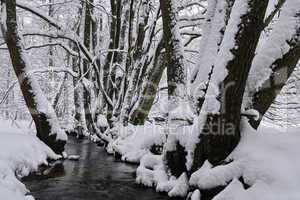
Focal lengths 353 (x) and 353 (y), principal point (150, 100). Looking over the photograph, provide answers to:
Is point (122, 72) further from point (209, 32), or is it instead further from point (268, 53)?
point (268, 53)

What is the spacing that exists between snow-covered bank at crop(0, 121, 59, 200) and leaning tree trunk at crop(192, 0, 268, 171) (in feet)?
9.19

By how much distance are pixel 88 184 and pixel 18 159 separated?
1.43m

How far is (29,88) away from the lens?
9117 mm

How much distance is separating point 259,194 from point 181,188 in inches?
70.9

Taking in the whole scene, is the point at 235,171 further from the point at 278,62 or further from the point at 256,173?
the point at 278,62

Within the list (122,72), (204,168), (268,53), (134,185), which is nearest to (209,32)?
(268,53)

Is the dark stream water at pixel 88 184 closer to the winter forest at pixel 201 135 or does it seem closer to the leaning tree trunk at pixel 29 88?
the winter forest at pixel 201 135

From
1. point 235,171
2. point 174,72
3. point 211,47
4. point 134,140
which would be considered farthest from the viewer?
point 134,140

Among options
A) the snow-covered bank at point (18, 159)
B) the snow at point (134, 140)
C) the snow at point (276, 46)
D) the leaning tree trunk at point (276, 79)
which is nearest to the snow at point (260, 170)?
the leaning tree trunk at point (276, 79)

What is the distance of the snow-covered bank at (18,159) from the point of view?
4980 millimetres

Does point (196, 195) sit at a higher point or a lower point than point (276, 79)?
lower

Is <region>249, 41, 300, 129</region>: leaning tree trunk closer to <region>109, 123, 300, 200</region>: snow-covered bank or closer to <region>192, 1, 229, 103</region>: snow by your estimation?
<region>109, 123, 300, 200</region>: snow-covered bank

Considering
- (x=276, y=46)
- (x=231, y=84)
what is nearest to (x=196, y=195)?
(x=231, y=84)

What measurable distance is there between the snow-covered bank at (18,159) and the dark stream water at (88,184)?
1.02ft
